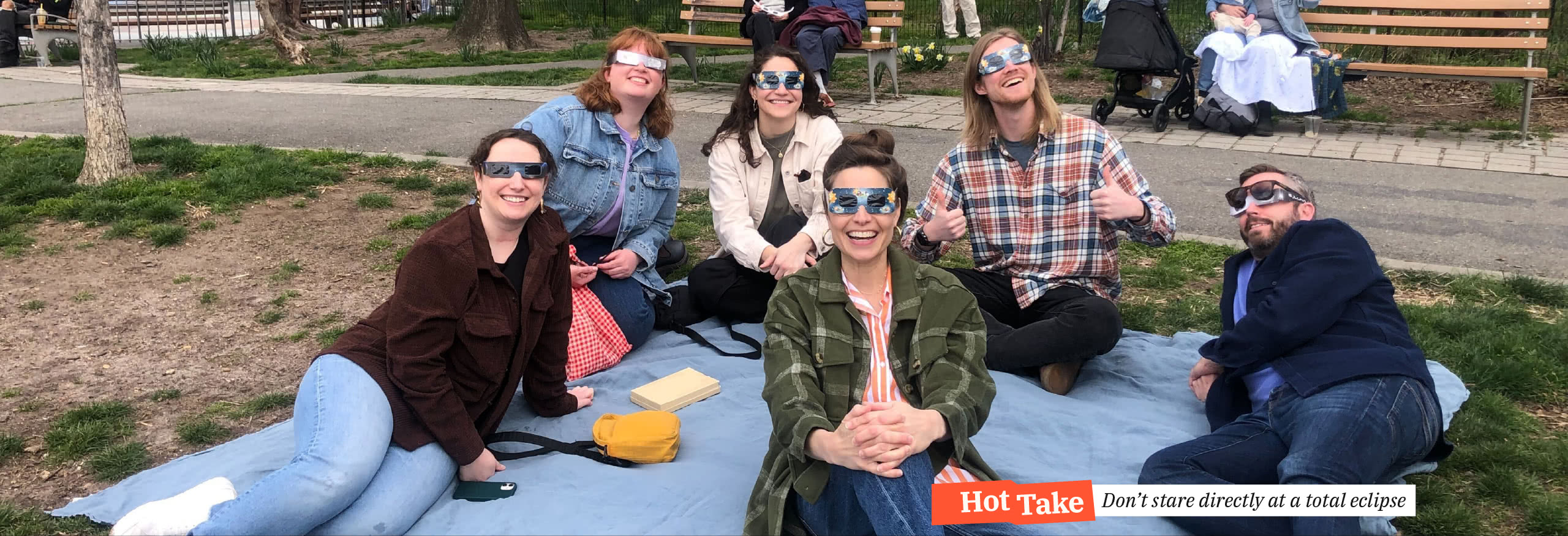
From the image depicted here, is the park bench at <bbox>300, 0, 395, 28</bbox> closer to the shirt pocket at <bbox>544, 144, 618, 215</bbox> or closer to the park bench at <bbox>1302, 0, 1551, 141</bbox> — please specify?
the park bench at <bbox>1302, 0, 1551, 141</bbox>

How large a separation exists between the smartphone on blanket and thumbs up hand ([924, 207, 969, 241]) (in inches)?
66.1

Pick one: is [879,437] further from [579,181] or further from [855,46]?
[855,46]

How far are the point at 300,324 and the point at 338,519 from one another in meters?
2.28

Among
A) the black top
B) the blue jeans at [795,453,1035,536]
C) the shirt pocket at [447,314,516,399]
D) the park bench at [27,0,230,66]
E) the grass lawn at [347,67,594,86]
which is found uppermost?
the park bench at [27,0,230,66]

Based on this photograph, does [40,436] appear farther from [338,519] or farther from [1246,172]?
[1246,172]

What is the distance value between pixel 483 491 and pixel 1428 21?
9.39 m

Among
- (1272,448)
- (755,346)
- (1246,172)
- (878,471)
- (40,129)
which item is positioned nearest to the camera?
(878,471)

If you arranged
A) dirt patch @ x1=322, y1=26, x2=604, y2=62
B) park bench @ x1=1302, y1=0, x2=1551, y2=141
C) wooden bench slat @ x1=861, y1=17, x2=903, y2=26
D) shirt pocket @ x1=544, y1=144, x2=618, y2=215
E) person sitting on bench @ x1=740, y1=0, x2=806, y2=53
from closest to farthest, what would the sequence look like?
1. shirt pocket @ x1=544, y1=144, x2=618, y2=215
2. park bench @ x1=1302, y1=0, x2=1551, y2=141
3. person sitting on bench @ x1=740, y1=0, x2=806, y2=53
4. wooden bench slat @ x1=861, y1=17, x2=903, y2=26
5. dirt patch @ x1=322, y1=26, x2=604, y2=62

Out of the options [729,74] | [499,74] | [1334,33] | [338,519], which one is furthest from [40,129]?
[1334,33]

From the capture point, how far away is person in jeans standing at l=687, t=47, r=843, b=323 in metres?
4.54

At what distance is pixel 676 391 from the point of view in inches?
159

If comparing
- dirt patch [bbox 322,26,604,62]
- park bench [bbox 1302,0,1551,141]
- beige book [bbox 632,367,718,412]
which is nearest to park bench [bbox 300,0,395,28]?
dirt patch [bbox 322,26,604,62]

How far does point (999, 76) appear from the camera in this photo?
4098 millimetres

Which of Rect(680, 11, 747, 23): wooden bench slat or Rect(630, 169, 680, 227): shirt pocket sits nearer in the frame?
Rect(630, 169, 680, 227): shirt pocket
